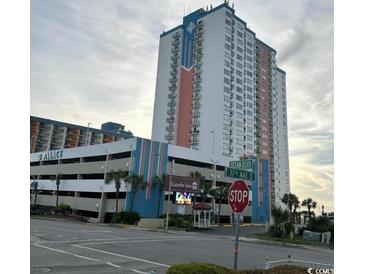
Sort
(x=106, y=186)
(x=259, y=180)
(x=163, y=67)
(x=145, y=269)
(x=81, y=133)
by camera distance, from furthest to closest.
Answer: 1. (x=81, y=133)
2. (x=163, y=67)
3. (x=259, y=180)
4. (x=106, y=186)
5. (x=145, y=269)

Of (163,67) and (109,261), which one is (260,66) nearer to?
(163,67)

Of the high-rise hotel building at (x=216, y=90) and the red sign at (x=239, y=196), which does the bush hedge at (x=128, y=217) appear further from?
the high-rise hotel building at (x=216, y=90)

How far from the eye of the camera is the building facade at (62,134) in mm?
127188

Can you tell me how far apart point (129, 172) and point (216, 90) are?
49.2m

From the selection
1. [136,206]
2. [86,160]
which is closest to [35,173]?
[86,160]

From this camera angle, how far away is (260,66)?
375 feet

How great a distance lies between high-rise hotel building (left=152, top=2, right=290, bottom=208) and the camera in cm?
9119

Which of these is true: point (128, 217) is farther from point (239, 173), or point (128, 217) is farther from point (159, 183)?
point (239, 173)

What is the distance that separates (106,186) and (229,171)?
147ft

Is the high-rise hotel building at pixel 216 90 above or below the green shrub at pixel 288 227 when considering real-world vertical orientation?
above

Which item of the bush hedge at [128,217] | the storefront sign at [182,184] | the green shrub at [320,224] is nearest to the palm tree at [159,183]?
the storefront sign at [182,184]

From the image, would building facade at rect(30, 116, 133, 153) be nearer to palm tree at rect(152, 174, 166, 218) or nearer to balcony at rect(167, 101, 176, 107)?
balcony at rect(167, 101, 176, 107)

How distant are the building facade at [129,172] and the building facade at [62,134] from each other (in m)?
57.1

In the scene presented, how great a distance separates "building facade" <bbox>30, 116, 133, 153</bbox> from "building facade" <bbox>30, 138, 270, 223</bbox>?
57.1 metres
